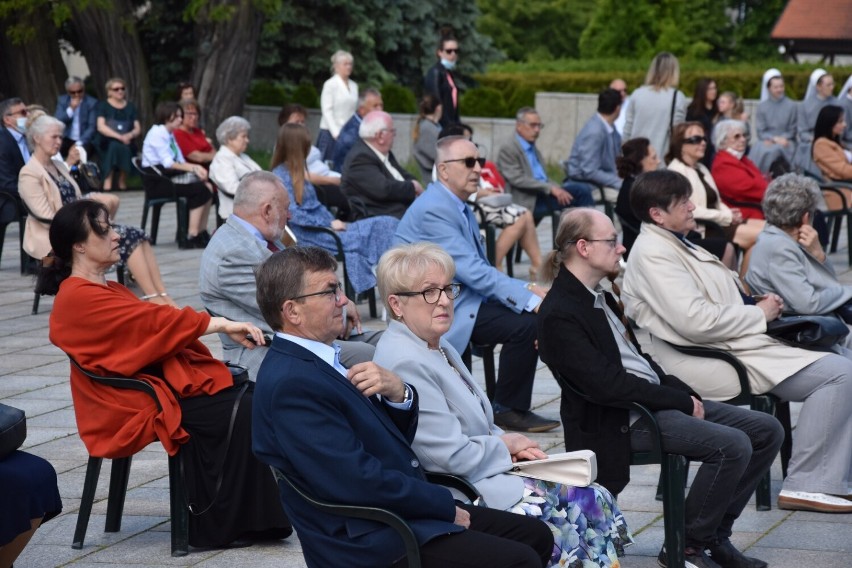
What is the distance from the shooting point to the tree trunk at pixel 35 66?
75.8 feet

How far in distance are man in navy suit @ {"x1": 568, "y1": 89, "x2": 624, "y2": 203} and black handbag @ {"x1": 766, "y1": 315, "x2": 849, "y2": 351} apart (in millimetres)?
7211

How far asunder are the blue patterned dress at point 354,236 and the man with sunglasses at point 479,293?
291 cm

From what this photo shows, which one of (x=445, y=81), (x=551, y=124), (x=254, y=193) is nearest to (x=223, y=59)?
(x=551, y=124)

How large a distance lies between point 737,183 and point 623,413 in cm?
690

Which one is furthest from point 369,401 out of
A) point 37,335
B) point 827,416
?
point 37,335

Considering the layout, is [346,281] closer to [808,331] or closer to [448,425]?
[808,331]

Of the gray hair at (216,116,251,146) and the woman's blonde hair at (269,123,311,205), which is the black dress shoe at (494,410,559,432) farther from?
the gray hair at (216,116,251,146)

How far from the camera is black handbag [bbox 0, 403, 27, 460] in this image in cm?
454

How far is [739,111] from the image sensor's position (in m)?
17.9

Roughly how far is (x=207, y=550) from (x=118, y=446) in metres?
0.58

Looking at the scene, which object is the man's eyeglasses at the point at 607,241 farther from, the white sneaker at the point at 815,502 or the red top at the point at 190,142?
the red top at the point at 190,142

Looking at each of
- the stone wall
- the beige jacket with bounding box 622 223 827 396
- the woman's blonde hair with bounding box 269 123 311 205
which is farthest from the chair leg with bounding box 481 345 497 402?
the stone wall

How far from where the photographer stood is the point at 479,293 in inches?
304

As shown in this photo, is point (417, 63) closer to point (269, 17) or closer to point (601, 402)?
point (269, 17)
